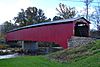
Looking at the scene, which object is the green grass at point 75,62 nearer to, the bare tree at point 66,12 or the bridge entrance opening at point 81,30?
the bridge entrance opening at point 81,30

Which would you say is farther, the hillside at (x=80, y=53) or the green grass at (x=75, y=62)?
the hillside at (x=80, y=53)

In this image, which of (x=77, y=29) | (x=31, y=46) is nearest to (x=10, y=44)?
(x=31, y=46)

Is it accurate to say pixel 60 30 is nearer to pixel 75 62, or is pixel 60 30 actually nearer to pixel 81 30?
pixel 81 30

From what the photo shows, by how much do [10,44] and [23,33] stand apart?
24.8 m

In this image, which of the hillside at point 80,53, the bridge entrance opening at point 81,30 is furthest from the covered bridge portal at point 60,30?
the hillside at point 80,53

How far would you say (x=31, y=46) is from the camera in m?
59.1

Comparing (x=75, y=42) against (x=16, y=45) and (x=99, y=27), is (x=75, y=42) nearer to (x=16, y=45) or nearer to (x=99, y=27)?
(x=99, y=27)

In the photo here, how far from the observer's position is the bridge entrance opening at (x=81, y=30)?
33844mm

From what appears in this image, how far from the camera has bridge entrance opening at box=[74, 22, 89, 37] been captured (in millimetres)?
33844

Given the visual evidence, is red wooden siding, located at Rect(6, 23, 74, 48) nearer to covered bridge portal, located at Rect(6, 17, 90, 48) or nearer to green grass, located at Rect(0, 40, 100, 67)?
covered bridge portal, located at Rect(6, 17, 90, 48)

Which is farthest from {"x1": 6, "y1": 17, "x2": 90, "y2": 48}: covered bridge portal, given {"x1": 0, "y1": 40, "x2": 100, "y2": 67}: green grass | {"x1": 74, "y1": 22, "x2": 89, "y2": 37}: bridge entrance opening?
{"x1": 0, "y1": 40, "x2": 100, "y2": 67}: green grass

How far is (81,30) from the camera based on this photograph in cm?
3444

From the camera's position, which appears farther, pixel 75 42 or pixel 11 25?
pixel 11 25

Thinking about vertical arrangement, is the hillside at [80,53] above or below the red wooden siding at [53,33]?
below
